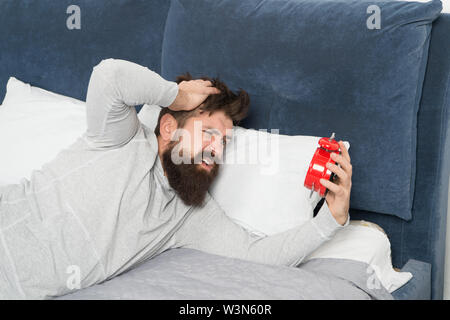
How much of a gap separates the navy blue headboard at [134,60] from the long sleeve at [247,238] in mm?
315

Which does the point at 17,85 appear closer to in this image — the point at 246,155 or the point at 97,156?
the point at 97,156

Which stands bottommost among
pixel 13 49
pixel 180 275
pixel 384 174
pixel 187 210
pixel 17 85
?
pixel 180 275

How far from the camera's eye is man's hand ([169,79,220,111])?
1467 millimetres

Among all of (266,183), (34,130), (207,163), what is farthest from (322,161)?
(34,130)

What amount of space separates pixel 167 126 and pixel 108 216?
1.16 feet

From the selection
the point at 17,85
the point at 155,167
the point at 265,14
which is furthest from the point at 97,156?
the point at 17,85

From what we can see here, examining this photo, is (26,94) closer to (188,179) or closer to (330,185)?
(188,179)

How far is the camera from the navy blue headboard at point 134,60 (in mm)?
1455

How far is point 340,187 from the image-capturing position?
1.27 meters

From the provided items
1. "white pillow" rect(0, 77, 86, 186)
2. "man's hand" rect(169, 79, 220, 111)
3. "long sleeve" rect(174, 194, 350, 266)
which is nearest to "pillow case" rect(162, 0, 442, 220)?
"man's hand" rect(169, 79, 220, 111)

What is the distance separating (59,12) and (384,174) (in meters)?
1.40

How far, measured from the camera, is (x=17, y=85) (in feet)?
6.58

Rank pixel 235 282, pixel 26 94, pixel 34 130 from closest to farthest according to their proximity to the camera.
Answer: pixel 235 282 → pixel 34 130 → pixel 26 94

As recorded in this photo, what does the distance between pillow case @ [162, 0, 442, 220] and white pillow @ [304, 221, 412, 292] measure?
0.10 meters
